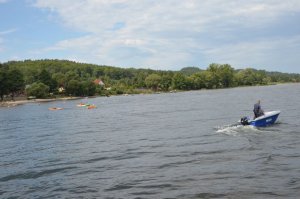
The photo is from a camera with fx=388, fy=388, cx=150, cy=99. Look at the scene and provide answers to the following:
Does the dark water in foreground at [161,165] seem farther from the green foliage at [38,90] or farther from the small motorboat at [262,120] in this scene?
the green foliage at [38,90]

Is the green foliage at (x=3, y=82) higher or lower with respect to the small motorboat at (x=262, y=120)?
higher

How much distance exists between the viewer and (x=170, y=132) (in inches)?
1480

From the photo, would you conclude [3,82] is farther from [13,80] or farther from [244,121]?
[244,121]

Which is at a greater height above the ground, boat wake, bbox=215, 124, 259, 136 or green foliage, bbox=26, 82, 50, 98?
green foliage, bbox=26, 82, 50, 98

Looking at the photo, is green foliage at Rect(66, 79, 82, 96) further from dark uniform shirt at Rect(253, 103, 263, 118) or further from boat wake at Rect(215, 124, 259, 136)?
boat wake at Rect(215, 124, 259, 136)

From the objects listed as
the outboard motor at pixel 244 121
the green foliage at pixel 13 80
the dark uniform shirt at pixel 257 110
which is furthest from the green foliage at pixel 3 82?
the outboard motor at pixel 244 121

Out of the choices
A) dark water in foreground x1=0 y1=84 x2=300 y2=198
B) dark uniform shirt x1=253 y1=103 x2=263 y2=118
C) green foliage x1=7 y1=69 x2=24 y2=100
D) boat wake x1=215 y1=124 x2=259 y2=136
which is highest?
green foliage x1=7 y1=69 x2=24 y2=100

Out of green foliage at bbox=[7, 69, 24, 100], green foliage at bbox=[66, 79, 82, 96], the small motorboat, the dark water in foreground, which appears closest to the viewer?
the dark water in foreground

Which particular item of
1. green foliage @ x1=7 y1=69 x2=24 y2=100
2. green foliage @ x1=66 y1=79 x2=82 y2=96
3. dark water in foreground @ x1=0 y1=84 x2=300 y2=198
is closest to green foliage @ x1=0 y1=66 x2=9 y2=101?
green foliage @ x1=7 y1=69 x2=24 y2=100

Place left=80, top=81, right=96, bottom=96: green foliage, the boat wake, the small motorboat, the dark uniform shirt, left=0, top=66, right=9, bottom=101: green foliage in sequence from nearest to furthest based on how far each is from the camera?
1. the boat wake
2. the small motorboat
3. the dark uniform shirt
4. left=0, top=66, right=9, bottom=101: green foliage
5. left=80, top=81, right=96, bottom=96: green foliage

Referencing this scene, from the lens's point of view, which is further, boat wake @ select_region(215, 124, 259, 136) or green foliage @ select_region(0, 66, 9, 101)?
green foliage @ select_region(0, 66, 9, 101)

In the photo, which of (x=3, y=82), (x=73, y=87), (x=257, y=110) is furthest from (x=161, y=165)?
(x=73, y=87)

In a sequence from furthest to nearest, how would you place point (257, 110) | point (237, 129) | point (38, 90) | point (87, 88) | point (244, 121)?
point (87, 88) → point (38, 90) → point (257, 110) → point (244, 121) → point (237, 129)

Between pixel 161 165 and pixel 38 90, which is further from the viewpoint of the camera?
pixel 38 90
